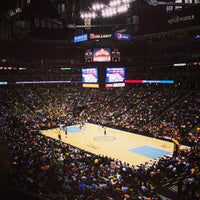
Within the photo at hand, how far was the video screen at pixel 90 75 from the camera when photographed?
26984mm

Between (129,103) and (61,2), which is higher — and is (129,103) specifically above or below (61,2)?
below

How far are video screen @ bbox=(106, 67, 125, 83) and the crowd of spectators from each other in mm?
6910

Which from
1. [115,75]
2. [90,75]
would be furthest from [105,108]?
[115,75]

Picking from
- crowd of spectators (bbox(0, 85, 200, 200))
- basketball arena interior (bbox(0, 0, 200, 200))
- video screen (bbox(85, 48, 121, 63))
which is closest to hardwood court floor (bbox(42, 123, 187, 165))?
basketball arena interior (bbox(0, 0, 200, 200))

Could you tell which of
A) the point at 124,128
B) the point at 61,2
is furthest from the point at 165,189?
the point at 124,128

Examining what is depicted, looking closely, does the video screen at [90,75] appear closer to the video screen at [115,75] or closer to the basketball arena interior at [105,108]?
the basketball arena interior at [105,108]

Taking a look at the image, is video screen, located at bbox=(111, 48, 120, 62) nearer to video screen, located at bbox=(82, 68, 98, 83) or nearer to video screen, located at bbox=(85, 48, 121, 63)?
video screen, located at bbox=(85, 48, 121, 63)

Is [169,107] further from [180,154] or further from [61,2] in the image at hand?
[61,2]

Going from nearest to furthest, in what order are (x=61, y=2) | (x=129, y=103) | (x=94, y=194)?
1. (x=94, y=194)
2. (x=61, y=2)
3. (x=129, y=103)

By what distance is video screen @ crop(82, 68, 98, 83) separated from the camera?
2698 centimetres

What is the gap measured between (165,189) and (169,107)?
1902 cm

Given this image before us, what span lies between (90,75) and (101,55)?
2.64 m

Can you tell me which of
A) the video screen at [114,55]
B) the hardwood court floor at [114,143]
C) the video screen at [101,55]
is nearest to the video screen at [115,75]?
the video screen at [114,55]

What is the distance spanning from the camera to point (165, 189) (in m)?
14.1
